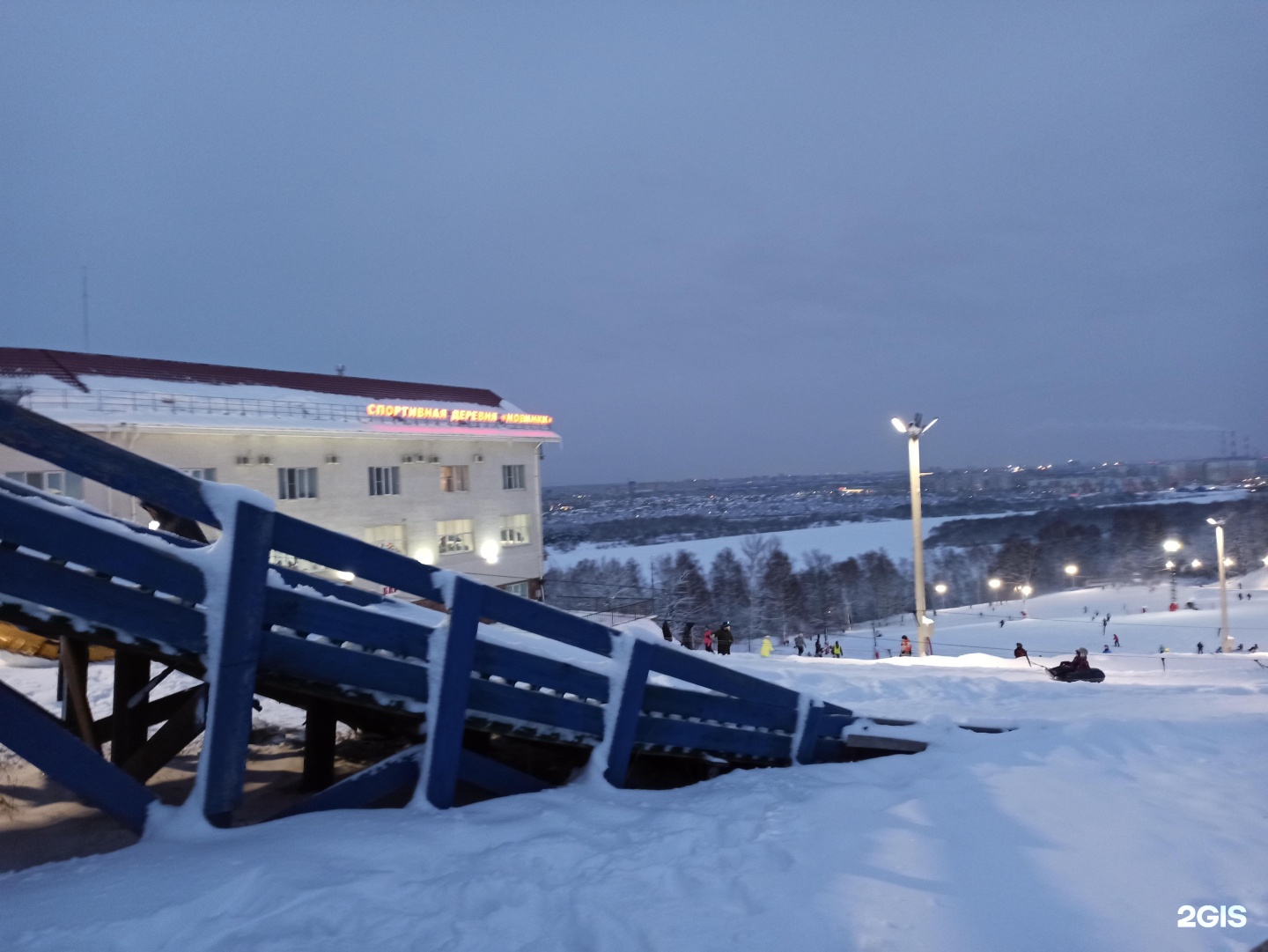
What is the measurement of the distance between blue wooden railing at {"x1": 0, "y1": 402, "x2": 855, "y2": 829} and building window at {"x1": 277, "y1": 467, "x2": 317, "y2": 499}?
20419 mm

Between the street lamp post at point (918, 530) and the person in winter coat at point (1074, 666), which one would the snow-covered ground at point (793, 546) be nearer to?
the street lamp post at point (918, 530)

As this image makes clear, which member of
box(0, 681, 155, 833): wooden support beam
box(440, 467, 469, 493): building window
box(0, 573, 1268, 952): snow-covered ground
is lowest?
box(0, 573, 1268, 952): snow-covered ground

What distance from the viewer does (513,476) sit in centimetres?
3350

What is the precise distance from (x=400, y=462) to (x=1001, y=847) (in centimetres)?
2695

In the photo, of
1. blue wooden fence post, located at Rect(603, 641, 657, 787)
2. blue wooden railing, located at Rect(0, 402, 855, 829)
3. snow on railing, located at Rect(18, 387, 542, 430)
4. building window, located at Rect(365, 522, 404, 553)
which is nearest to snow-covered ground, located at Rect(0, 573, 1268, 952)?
blue wooden fence post, located at Rect(603, 641, 657, 787)

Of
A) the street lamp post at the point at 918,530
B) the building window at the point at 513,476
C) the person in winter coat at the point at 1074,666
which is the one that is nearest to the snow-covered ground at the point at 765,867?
the person in winter coat at the point at 1074,666

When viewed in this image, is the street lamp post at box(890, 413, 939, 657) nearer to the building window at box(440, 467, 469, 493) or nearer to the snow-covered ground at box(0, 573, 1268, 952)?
the snow-covered ground at box(0, 573, 1268, 952)

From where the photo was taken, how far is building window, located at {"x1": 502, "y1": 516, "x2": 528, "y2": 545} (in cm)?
3284

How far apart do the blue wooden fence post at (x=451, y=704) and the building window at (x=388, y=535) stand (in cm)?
2350

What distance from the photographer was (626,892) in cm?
417

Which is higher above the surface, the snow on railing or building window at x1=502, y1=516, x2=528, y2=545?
the snow on railing

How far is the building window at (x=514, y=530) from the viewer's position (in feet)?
108

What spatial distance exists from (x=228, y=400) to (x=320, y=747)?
20.9m

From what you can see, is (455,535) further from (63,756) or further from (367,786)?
(63,756)
